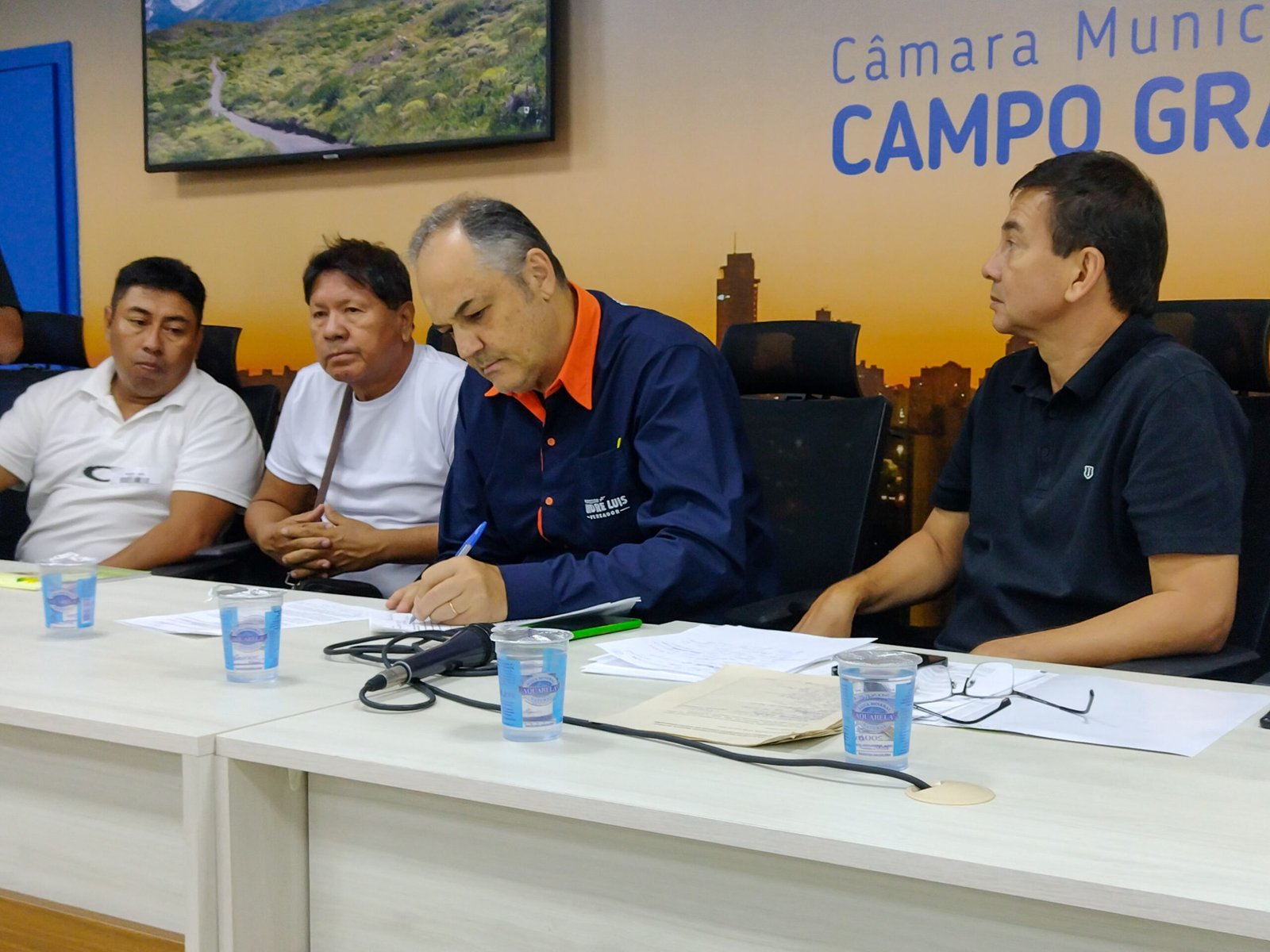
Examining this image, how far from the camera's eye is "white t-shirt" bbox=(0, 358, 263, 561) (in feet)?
9.74

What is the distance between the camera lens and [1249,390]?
79.7 inches

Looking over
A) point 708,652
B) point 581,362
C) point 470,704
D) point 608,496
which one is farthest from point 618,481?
point 470,704

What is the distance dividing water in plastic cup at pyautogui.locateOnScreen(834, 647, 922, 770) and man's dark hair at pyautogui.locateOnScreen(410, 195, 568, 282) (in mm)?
1139

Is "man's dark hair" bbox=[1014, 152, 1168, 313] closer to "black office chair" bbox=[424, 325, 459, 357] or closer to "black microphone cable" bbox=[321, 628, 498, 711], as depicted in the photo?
"black microphone cable" bbox=[321, 628, 498, 711]

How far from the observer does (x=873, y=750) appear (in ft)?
3.37

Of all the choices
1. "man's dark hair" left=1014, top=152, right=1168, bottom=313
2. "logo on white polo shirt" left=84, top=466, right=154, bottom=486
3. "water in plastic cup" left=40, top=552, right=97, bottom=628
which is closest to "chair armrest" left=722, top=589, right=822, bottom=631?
"man's dark hair" left=1014, top=152, right=1168, bottom=313

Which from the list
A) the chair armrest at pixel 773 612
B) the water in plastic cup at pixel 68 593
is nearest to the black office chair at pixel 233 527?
the water in plastic cup at pixel 68 593

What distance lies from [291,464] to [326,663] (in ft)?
5.35

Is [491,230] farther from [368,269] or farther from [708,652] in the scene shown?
[368,269]

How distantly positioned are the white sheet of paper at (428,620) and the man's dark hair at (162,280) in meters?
1.63

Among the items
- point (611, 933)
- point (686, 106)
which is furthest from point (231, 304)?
point (611, 933)

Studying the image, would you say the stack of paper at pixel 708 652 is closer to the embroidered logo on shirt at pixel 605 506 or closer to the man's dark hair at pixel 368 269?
the embroidered logo on shirt at pixel 605 506

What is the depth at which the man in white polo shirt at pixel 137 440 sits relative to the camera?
296 cm

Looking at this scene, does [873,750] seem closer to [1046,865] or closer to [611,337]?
[1046,865]
